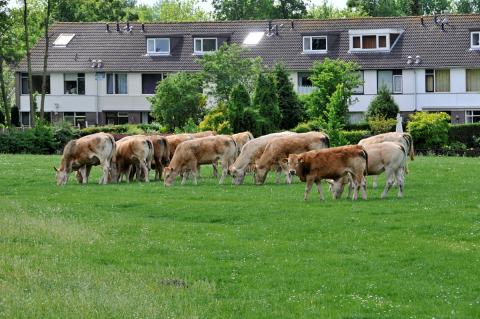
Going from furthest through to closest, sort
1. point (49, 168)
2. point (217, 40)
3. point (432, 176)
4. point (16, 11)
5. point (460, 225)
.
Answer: point (217, 40) → point (16, 11) → point (49, 168) → point (432, 176) → point (460, 225)

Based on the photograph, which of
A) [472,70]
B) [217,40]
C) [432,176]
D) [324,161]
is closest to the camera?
[324,161]

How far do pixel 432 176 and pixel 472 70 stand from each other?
4302cm

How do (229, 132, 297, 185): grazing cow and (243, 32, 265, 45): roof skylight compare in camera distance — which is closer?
(229, 132, 297, 185): grazing cow

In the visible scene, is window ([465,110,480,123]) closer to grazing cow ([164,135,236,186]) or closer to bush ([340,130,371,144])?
bush ([340,130,371,144])

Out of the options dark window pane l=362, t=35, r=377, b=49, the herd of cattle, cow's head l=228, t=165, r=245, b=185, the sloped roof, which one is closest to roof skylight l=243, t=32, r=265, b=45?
the sloped roof

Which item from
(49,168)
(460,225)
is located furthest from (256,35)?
(460,225)

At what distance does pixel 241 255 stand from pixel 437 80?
5851 centimetres

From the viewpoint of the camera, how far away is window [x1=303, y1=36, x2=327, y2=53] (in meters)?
78.2

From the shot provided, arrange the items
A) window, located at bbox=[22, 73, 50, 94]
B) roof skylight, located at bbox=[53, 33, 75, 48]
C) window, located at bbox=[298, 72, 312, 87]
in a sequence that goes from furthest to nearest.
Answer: window, located at bbox=[22, 73, 50, 94]
roof skylight, located at bbox=[53, 33, 75, 48]
window, located at bbox=[298, 72, 312, 87]

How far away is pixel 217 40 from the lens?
80375 millimetres

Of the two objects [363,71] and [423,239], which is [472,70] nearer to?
[363,71]

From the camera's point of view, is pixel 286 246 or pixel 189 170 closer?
pixel 286 246

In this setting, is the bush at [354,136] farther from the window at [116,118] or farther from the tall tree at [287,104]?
the window at [116,118]

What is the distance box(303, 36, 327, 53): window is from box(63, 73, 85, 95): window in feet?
51.6
